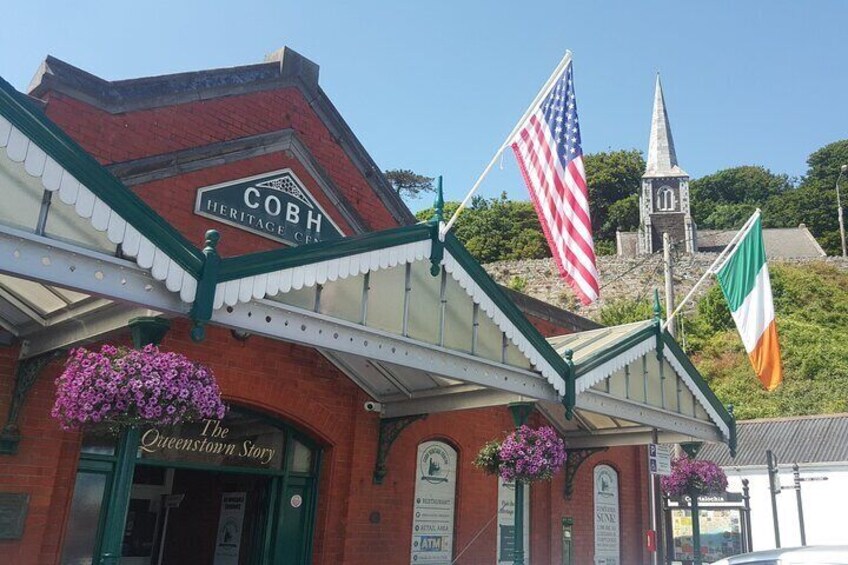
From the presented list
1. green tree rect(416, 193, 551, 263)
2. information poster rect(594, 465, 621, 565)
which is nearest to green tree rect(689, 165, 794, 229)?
green tree rect(416, 193, 551, 263)

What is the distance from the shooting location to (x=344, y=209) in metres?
11.6

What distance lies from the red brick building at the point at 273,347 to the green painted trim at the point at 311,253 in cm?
2

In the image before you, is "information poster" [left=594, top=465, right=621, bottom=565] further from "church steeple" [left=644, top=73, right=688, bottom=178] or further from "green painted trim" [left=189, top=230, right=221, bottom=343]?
"church steeple" [left=644, top=73, right=688, bottom=178]

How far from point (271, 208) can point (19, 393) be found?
13.5 ft

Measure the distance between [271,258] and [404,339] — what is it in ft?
6.02

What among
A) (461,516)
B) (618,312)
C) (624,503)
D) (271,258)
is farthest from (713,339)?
(271,258)

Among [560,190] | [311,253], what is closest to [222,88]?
[311,253]

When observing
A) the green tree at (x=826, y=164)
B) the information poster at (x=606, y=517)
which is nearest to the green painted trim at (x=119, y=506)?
the information poster at (x=606, y=517)

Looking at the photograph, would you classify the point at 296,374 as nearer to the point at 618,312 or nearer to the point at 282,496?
the point at 282,496

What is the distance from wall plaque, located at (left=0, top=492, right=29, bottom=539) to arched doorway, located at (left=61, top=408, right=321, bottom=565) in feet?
2.06

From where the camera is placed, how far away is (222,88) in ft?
35.0

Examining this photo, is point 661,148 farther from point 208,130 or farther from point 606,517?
point 208,130

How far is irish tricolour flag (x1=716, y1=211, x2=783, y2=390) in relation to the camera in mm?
12680

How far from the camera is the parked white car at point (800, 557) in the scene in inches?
209
